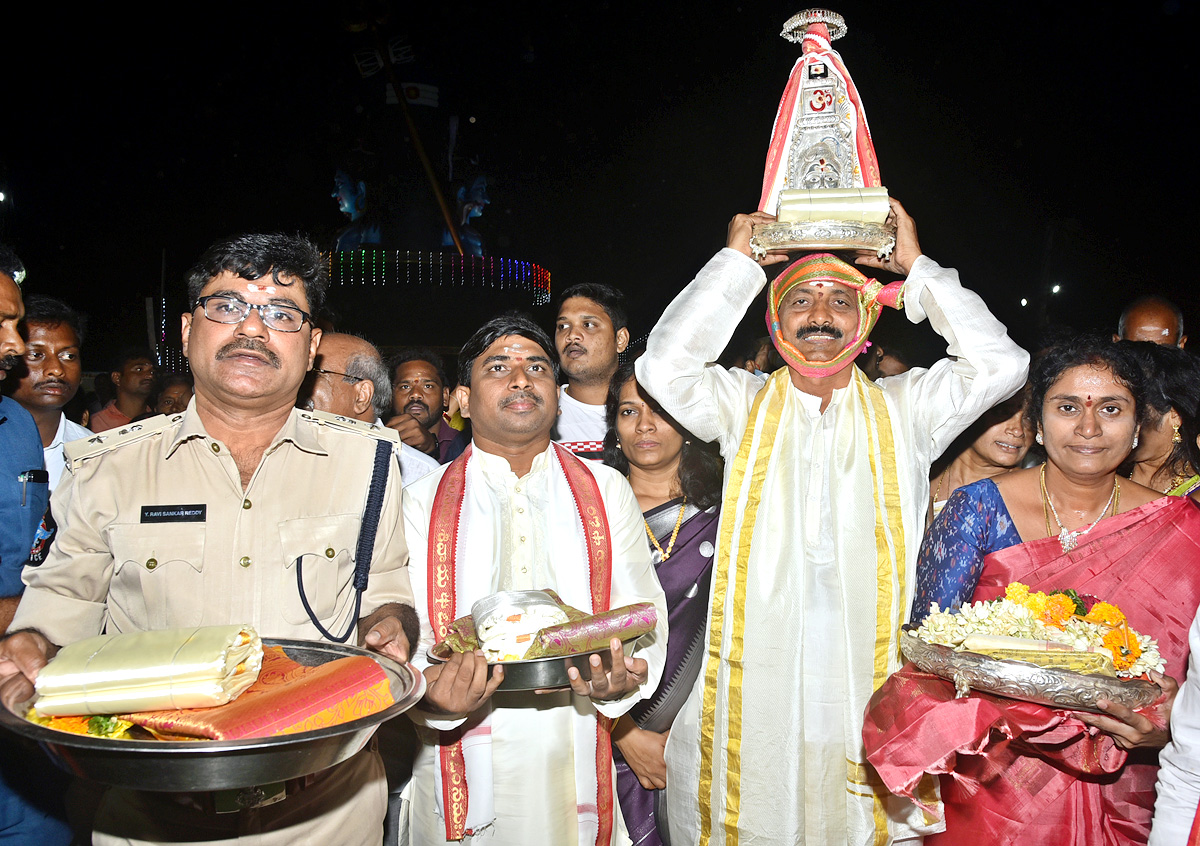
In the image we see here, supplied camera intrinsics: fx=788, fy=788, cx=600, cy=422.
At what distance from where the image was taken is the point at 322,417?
2389 mm

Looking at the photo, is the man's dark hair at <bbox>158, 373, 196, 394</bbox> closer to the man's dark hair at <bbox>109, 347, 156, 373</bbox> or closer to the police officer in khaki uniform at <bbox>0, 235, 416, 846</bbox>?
the man's dark hair at <bbox>109, 347, 156, 373</bbox>

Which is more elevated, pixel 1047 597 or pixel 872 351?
pixel 872 351

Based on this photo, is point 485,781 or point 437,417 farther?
point 437,417

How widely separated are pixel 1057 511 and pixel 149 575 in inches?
113

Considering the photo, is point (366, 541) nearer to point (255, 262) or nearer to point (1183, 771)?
point (255, 262)

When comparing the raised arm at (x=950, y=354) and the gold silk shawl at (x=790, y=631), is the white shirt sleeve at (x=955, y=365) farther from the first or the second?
the gold silk shawl at (x=790, y=631)

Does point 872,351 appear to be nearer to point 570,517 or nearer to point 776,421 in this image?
point 776,421

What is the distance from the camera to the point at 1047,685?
6.90 feet

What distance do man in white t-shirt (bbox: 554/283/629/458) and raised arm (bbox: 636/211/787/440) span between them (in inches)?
44.6

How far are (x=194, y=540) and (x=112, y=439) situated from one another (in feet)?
1.23

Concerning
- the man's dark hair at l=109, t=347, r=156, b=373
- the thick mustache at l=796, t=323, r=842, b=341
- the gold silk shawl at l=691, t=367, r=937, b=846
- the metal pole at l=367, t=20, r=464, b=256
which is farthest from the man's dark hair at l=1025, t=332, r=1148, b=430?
the metal pole at l=367, t=20, r=464, b=256

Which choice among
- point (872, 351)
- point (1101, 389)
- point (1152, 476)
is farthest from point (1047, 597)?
point (872, 351)

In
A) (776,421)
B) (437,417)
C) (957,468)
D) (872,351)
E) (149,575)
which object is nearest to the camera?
(149,575)

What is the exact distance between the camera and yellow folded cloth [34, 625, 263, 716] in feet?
4.98
